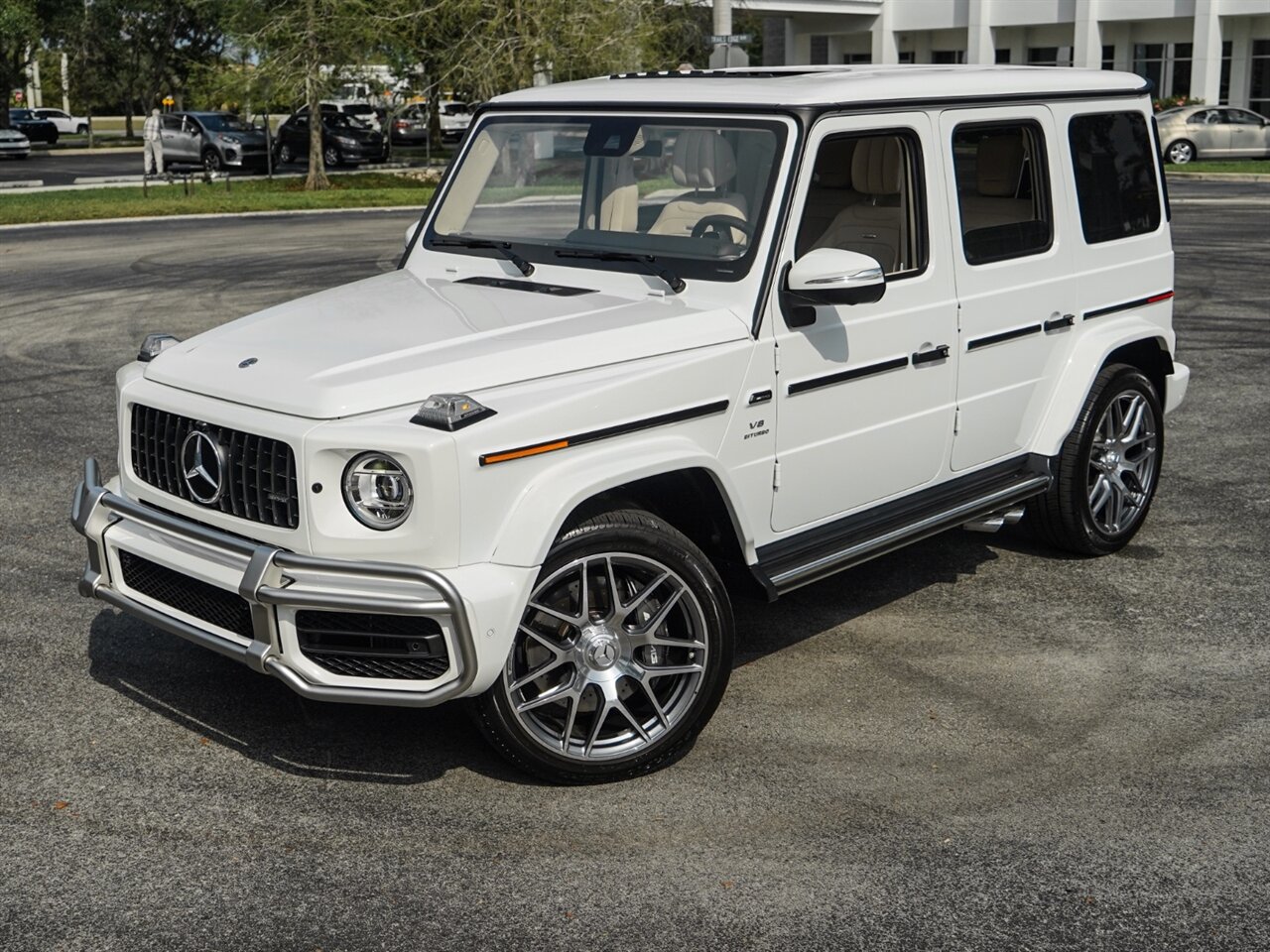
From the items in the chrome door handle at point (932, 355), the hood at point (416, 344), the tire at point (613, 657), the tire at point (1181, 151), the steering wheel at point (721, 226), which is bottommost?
the tire at point (613, 657)

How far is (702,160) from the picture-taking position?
220 inches

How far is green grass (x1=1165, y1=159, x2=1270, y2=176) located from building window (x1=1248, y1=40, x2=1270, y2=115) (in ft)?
33.2

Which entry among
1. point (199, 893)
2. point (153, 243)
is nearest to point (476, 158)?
point (199, 893)

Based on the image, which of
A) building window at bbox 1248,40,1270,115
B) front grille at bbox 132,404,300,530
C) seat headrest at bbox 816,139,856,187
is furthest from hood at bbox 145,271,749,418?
building window at bbox 1248,40,1270,115

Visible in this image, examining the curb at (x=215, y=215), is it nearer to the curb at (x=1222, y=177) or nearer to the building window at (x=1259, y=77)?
the curb at (x=1222, y=177)

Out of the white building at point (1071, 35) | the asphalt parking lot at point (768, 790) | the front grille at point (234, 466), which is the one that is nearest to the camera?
the asphalt parking lot at point (768, 790)

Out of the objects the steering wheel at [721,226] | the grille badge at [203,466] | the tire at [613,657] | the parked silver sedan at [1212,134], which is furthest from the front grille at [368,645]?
the parked silver sedan at [1212,134]

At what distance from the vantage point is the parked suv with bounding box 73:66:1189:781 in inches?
176

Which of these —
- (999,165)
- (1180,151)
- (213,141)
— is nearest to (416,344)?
(999,165)

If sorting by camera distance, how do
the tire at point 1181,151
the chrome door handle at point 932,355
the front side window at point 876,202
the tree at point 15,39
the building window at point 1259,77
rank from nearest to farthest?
the front side window at point 876,202
the chrome door handle at point 932,355
the tire at point 1181,151
the building window at point 1259,77
the tree at point 15,39

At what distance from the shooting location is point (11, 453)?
923cm

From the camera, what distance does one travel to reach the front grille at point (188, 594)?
4695mm

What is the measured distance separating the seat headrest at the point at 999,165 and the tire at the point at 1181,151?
111ft

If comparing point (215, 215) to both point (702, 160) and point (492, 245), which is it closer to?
point (492, 245)
